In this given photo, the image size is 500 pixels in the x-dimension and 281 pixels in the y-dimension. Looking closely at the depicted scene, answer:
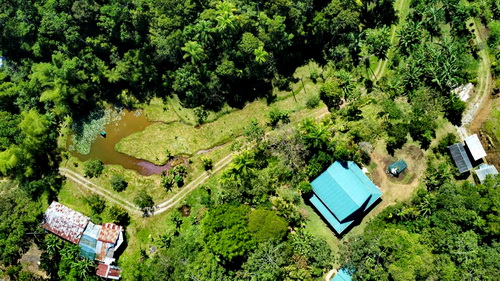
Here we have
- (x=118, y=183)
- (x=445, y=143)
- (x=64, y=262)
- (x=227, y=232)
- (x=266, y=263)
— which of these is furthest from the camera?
(x=118, y=183)

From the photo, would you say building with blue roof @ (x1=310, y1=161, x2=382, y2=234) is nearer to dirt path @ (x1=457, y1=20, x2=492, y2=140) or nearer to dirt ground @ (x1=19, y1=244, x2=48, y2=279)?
dirt path @ (x1=457, y1=20, x2=492, y2=140)

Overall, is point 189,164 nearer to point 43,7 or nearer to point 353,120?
point 353,120

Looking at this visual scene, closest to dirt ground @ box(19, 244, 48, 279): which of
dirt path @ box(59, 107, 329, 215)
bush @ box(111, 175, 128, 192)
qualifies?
dirt path @ box(59, 107, 329, 215)

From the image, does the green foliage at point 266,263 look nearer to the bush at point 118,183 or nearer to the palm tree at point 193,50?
the bush at point 118,183

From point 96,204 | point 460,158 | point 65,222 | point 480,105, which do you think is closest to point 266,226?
point 96,204

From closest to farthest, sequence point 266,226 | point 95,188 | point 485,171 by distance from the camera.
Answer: point 266,226
point 485,171
point 95,188

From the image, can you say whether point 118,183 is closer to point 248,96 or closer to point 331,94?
point 248,96
